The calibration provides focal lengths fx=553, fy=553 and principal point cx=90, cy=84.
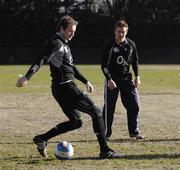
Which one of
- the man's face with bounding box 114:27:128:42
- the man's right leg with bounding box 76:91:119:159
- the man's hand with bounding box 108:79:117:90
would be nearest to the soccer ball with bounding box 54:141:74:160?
the man's right leg with bounding box 76:91:119:159

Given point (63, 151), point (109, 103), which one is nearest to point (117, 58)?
point (109, 103)

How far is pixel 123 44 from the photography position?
1006 cm

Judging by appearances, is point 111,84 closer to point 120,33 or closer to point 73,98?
point 120,33

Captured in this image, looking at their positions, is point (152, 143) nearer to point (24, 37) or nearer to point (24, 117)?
point (24, 117)

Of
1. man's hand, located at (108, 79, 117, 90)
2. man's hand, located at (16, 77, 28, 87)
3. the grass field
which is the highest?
man's hand, located at (16, 77, 28, 87)

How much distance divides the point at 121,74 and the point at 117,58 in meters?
0.32

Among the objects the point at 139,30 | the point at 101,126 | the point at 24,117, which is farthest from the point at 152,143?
the point at 139,30

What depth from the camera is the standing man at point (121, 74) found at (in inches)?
395

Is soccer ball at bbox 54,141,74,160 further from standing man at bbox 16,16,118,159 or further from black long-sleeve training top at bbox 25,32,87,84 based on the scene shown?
black long-sleeve training top at bbox 25,32,87,84

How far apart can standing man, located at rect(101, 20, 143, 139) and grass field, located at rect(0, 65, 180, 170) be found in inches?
19.1

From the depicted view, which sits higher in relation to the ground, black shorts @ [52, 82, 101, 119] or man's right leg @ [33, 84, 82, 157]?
black shorts @ [52, 82, 101, 119]

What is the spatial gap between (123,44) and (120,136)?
1875mm

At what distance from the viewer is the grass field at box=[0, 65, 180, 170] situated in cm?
800

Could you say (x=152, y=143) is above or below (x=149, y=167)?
below
